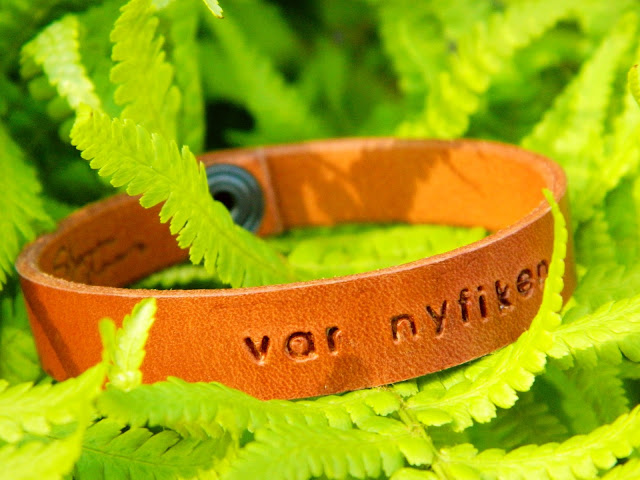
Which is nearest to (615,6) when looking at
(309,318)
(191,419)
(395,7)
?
(395,7)

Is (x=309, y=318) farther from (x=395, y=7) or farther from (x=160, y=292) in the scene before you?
(x=395, y=7)

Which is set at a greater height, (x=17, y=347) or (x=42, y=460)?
(x=42, y=460)

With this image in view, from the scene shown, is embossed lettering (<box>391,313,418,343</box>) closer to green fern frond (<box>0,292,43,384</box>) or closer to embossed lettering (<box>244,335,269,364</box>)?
embossed lettering (<box>244,335,269,364</box>)

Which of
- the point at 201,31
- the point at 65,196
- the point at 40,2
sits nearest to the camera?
the point at 40,2

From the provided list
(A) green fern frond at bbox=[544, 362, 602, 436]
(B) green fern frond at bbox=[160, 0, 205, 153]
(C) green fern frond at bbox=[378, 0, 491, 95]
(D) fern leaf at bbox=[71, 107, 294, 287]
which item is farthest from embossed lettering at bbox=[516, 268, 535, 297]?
(C) green fern frond at bbox=[378, 0, 491, 95]

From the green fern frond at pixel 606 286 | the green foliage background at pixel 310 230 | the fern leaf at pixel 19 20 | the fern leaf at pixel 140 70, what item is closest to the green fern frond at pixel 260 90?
the green foliage background at pixel 310 230

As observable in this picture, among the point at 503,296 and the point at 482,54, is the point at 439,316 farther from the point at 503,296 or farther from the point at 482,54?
the point at 482,54
